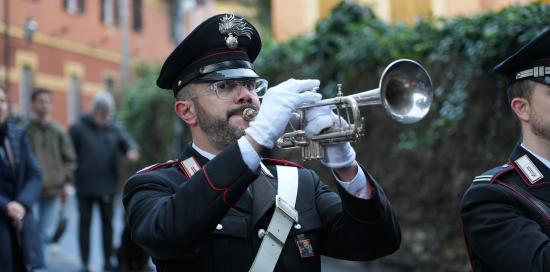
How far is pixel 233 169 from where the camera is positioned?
3.02 m

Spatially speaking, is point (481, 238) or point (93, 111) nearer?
point (481, 238)

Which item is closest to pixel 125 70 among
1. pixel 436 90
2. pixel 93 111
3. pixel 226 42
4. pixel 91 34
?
pixel 91 34

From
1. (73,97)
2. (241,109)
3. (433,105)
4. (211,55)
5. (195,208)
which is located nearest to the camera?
(195,208)

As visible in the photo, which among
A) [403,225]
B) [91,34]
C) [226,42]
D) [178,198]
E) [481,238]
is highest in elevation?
[91,34]

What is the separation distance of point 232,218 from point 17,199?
362 centimetres

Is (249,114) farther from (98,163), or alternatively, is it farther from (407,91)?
(98,163)

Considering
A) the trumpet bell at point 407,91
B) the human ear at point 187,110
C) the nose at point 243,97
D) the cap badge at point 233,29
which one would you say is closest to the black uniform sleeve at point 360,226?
the trumpet bell at point 407,91

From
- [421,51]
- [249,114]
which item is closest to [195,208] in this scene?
[249,114]

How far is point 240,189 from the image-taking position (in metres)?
3.02

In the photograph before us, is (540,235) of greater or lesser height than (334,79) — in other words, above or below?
below

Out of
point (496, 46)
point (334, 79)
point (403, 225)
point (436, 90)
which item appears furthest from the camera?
point (334, 79)

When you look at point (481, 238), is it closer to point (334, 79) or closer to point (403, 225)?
point (403, 225)

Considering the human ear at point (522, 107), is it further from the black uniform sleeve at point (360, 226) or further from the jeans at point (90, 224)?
the jeans at point (90, 224)

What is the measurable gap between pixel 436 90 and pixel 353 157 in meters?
5.27
